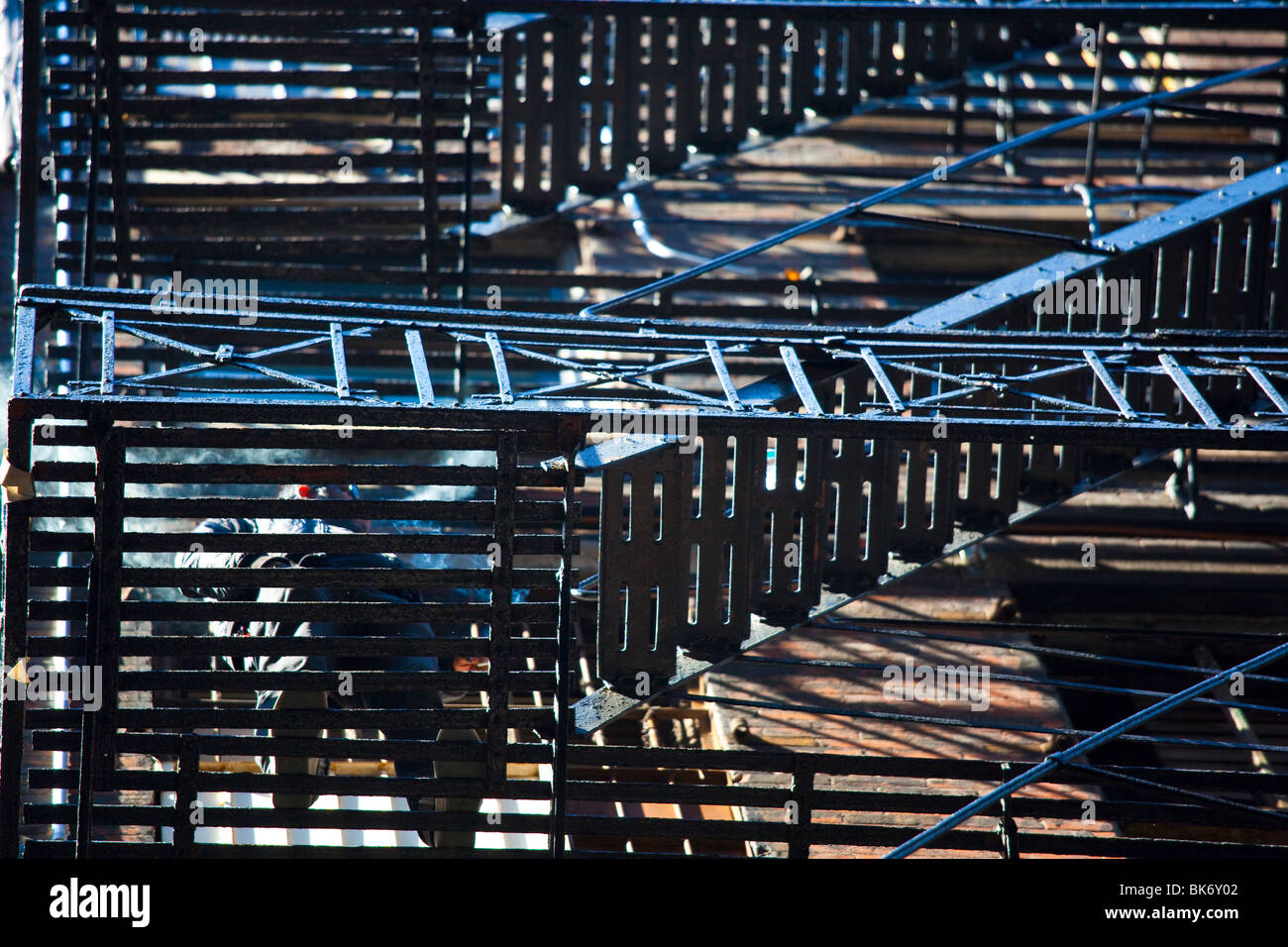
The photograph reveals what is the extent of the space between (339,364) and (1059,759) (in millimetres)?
4366

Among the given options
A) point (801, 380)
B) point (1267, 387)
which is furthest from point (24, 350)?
point (1267, 387)

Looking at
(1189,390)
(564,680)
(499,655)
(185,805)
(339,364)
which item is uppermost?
(339,364)

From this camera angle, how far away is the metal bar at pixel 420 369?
805 cm

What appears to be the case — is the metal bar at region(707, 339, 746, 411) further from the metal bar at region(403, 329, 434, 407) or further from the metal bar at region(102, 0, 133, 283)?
the metal bar at region(102, 0, 133, 283)

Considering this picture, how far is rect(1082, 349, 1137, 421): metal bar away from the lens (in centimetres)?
846

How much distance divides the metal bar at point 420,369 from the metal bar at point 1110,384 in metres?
3.72

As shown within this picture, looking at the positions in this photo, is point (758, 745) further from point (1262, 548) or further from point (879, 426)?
point (1262, 548)

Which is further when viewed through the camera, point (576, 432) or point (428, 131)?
point (428, 131)

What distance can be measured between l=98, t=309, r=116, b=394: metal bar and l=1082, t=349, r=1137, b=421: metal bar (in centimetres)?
533

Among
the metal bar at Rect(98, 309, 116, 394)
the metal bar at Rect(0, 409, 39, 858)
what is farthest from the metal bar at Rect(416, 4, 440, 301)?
the metal bar at Rect(0, 409, 39, 858)

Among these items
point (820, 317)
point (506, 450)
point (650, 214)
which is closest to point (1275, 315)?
point (820, 317)

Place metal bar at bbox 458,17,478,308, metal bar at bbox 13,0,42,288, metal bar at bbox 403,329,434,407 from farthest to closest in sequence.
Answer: metal bar at bbox 458,17,478,308 → metal bar at bbox 13,0,42,288 → metal bar at bbox 403,329,434,407

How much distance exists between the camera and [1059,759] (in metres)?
8.27

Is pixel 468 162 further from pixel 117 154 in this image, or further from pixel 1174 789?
pixel 1174 789
